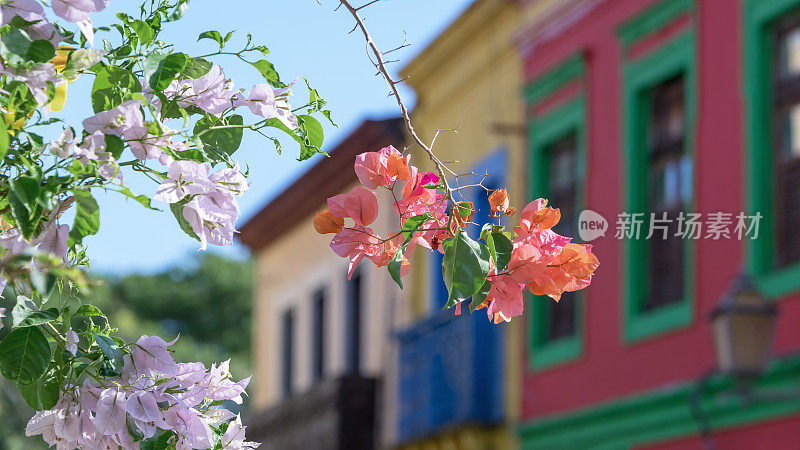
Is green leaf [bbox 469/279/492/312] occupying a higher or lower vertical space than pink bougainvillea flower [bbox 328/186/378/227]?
lower

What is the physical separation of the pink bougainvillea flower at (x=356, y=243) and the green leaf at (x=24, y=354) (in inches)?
21.1

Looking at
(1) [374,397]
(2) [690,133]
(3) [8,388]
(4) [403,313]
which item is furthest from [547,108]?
(3) [8,388]

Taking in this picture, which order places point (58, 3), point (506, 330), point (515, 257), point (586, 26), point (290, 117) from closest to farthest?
point (58, 3) < point (515, 257) < point (290, 117) < point (586, 26) < point (506, 330)

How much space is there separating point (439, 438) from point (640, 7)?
5002 millimetres

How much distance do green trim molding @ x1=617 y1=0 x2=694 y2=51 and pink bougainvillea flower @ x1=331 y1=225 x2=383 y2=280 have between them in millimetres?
9323

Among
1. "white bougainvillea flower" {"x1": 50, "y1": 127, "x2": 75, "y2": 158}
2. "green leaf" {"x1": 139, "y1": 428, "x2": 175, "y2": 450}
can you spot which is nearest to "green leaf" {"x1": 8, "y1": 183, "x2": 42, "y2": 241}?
"white bougainvillea flower" {"x1": 50, "y1": 127, "x2": 75, "y2": 158}

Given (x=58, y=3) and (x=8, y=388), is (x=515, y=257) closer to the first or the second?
(x=58, y=3)

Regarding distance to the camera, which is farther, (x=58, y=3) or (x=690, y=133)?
(x=690, y=133)

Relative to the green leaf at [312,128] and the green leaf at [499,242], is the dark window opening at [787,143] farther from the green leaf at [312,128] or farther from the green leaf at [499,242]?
the green leaf at [499,242]

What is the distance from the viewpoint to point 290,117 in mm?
2742

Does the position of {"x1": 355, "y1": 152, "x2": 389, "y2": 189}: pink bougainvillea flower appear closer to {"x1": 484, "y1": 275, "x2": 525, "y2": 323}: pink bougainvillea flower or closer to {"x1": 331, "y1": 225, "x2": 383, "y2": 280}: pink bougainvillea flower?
{"x1": 331, "y1": 225, "x2": 383, "y2": 280}: pink bougainvillea flower

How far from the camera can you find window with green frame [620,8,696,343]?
11.5 metres

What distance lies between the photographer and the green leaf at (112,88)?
2494 mm

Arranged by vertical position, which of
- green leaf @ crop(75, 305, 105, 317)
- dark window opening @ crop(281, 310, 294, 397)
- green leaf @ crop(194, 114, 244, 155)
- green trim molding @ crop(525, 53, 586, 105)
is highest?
green trim molding @ crop(525, 53, 586, 105)
